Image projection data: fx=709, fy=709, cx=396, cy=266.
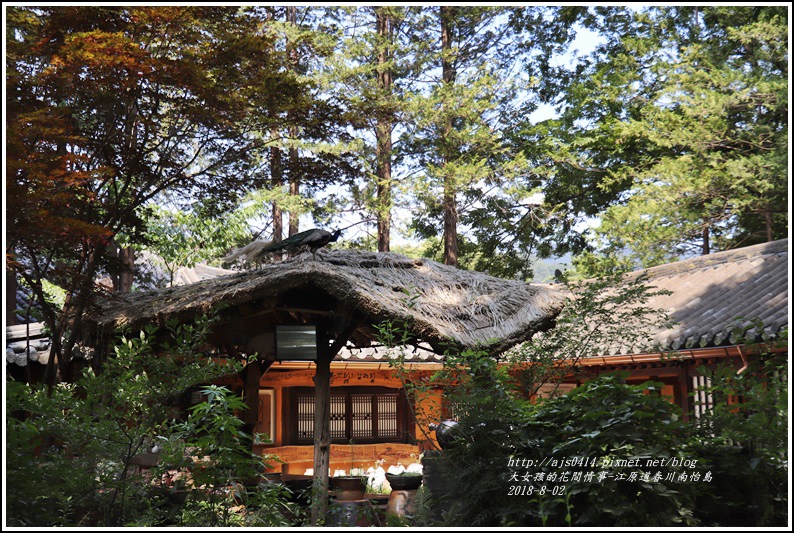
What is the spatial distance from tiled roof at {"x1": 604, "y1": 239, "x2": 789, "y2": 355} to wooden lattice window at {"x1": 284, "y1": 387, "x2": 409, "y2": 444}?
15.2 ft

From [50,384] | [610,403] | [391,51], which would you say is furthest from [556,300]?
[391,51]

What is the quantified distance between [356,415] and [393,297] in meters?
6.89

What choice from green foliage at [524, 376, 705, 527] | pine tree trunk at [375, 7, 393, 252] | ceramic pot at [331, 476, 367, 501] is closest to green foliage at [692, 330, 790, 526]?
green foliage at [524, 376, 705, 527]

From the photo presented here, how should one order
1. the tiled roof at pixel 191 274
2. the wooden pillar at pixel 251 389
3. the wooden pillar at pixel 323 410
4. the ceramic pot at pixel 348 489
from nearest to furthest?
the wooden pillar at pixel 323 410
the ceramic pot at pixel 348 489
the wooden pillar at pixel 251 389
the tiled roof at pixel 191 274

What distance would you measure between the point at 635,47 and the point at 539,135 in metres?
2.62

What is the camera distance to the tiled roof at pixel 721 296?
7.82 metres

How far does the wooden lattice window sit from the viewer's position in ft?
38.3

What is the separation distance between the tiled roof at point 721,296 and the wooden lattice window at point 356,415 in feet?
15.2

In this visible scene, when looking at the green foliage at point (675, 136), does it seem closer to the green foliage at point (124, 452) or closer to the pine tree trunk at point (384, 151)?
the pine tree trunk at point (384, 151)

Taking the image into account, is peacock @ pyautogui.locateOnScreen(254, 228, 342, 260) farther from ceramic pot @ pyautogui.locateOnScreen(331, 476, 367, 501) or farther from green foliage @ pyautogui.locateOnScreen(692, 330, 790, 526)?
green foliage @ pyautogui.locateOnScreen(692, 330, 790, 526)

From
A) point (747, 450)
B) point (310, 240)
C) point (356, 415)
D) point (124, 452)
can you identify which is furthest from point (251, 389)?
point (356, 415)

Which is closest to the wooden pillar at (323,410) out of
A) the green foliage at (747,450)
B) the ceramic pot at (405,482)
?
the ceramic pot at (405,482)

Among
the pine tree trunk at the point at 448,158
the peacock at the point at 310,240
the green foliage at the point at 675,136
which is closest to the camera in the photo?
the peacock at the point at 310,240

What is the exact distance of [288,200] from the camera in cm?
1432
